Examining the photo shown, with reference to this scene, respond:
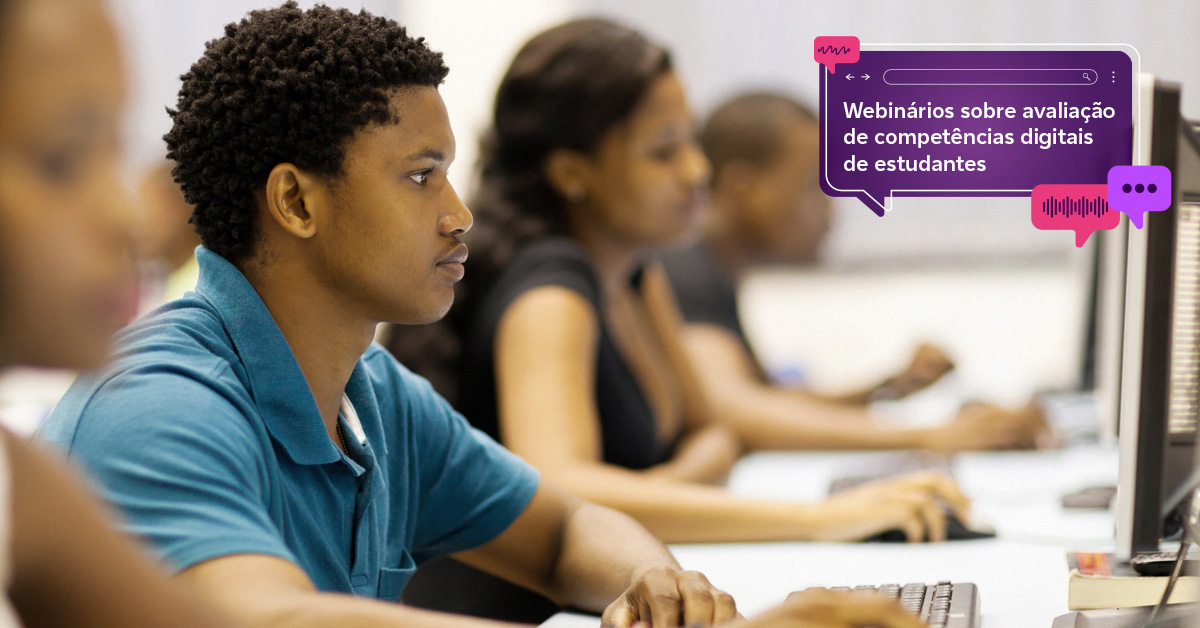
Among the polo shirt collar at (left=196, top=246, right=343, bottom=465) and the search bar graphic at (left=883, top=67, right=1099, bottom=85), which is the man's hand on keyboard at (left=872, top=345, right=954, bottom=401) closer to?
the search bar graphic at (left=883, top=67, right=1099, bottom=85)

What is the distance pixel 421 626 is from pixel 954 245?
9.35 ft

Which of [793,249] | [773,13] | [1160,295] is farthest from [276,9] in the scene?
[773,13]

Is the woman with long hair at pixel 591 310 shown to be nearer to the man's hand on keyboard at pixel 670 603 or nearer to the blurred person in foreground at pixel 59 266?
the man's hand on keyboard at pixel 670 603

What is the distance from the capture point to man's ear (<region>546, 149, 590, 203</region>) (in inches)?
68.6

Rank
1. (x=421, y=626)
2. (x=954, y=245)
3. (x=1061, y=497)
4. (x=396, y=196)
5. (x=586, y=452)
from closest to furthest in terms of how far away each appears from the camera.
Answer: (x=421, y=626)
(x=396, y=196)
(x=586, y=452)
(x=1061, y=497)
(x=954, y=245)

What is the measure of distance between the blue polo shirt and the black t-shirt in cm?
40

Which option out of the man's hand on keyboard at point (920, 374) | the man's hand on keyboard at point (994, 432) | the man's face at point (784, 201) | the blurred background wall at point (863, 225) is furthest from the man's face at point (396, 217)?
the blurred background wall at point (863, 225)

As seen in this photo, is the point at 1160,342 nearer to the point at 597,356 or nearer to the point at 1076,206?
the point at 1076,206

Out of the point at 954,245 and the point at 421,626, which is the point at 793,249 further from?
the point at 421,626

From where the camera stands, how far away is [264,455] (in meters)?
0.84

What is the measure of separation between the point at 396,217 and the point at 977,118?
23.3 inches

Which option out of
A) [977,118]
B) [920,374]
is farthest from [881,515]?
[920,374]

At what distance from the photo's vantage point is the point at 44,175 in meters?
0.51

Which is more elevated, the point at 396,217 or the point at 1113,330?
the point at 396,217
